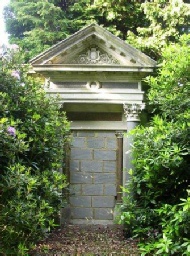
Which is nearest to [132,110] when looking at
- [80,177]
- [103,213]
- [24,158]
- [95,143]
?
[95,143]

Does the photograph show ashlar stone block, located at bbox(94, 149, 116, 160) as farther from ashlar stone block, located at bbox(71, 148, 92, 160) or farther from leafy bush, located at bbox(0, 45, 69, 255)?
leafy bush, located at bbox(0, 45, 69, 255)

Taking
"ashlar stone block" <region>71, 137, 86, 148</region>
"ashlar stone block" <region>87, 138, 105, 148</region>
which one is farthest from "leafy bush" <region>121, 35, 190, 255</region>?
"ashlar stone block" <region>71, 137, 86, 148</region>

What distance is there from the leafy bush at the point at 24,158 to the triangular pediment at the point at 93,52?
2.43 meters

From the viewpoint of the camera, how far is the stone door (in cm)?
881

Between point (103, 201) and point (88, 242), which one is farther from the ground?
point (103, 201)

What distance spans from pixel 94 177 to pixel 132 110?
201cm

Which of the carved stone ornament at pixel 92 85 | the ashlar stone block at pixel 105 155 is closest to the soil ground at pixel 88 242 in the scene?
the ashlar stone block at pixel 105 155

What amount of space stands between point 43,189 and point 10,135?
99 cm

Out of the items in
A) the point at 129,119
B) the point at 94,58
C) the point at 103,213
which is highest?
the point at 94,58

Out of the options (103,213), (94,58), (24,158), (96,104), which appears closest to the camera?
(24,158)

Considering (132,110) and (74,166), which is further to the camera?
(74,166)

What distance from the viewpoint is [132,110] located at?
27.2 feet

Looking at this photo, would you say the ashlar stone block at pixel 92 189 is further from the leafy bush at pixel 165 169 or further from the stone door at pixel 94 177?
the leafy bush at pixel 165 169

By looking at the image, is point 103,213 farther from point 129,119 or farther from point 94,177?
point 129,119
